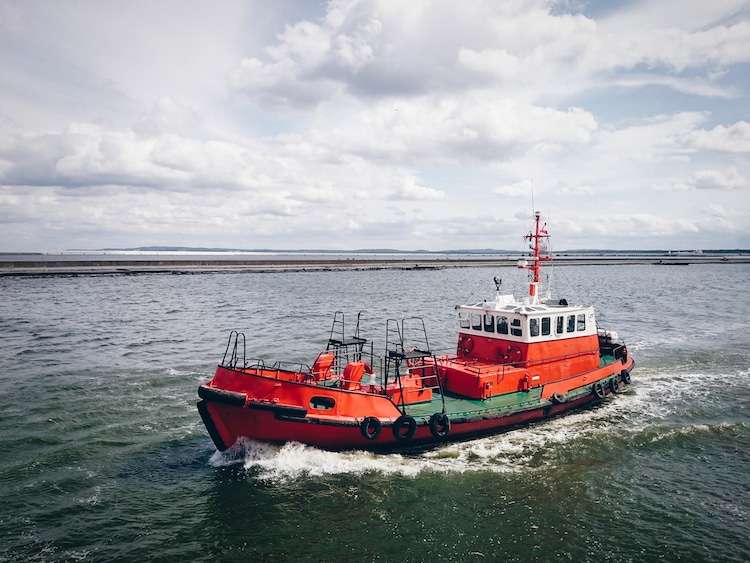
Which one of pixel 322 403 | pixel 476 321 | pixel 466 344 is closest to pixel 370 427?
pixel 322 403

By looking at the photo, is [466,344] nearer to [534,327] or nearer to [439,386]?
[534,327]

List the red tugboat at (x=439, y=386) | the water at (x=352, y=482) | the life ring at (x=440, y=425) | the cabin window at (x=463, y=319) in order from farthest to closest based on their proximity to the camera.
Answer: the cabin window at (x=463, y=319), the life ring at (x=440, y=425), the red tugboat at (x=439, y=386), the water at (x=352, y=482)

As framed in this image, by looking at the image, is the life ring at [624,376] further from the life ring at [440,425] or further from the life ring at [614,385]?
the life ring at [440,425]

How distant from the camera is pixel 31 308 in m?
34.9

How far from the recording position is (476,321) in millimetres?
15953

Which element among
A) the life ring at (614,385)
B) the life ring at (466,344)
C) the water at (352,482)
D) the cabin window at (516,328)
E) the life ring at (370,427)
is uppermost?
the cabin window at (516,328)

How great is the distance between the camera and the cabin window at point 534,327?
14.9 meters


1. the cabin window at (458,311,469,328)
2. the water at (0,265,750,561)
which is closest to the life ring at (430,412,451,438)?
the water at (0,265,750,561)

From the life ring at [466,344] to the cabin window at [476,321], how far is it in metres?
0.44

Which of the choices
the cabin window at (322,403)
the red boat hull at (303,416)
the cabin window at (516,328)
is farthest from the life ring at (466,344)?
the cabin window at (322,403)

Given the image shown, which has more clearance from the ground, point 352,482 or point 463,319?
point 463,319

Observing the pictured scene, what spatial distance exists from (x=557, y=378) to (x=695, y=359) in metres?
11.6

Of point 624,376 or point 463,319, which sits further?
point 624,376

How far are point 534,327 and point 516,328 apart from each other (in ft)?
1.82
